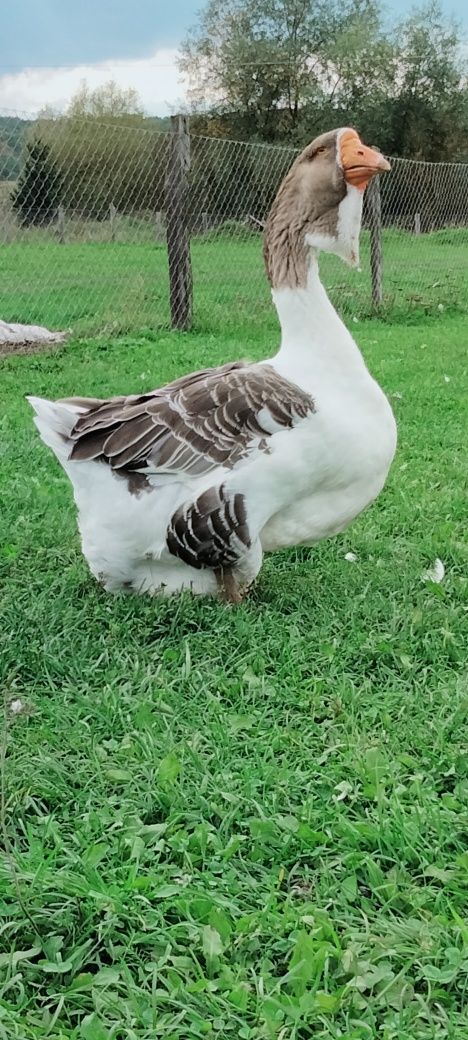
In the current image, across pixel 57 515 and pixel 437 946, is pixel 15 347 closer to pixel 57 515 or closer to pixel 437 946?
pixel 57 515

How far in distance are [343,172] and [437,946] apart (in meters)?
2.03

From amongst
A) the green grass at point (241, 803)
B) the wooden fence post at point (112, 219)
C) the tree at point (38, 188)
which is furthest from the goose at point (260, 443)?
the wooden fence post at point (112, 219)

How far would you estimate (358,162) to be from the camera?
255cm

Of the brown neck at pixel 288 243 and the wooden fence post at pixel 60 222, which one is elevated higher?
the brown neck at pixel 288 243

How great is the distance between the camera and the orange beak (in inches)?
100

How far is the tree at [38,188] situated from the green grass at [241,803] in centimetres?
454

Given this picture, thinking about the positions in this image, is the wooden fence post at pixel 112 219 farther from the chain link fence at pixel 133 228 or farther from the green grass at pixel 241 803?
the green grass at pixel 241 803

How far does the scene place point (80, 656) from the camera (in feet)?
8.43

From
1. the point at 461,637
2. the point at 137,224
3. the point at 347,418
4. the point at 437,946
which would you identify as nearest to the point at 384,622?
the point at 461,637

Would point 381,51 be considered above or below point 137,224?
above

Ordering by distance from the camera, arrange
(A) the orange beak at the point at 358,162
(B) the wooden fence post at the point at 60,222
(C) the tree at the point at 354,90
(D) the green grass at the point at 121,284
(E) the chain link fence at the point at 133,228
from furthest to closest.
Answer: (C) the tree at the point at 354,90, (D) the green grass at the point at 121,284, (B) the wooden fence post at the point at 60,222, (E) the chain link fence at the point at 133,228, (A) the orange beak at the point at 358,162

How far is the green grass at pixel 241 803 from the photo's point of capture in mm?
1514

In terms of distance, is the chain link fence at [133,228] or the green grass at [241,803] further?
the chain link fence at [133,228]

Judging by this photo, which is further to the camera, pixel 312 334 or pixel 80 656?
pixel 312 334
